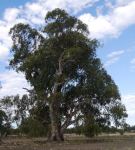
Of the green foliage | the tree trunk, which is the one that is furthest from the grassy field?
the tree trunk

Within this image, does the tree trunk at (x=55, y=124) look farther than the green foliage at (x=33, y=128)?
Yes

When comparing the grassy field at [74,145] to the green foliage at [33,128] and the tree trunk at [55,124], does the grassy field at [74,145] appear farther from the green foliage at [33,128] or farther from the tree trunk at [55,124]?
the tree trunk at [55,124]

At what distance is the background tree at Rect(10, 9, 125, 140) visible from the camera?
177 feet

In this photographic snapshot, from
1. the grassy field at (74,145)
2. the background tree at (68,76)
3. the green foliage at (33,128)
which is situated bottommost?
the grassy field at (74,145)

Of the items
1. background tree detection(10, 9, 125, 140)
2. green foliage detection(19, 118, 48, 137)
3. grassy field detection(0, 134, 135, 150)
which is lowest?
grassy field detection(0, 134, 135, 150)

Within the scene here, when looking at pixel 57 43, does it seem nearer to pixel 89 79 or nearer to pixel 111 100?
pixel 89 79

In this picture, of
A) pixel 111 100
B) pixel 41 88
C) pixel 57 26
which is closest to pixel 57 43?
pixel 57 26

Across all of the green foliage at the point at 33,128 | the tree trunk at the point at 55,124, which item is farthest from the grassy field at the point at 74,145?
the tree trunk at the point at 55,124

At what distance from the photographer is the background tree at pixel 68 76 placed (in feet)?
177

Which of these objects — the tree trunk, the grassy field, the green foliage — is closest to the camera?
the grassy field

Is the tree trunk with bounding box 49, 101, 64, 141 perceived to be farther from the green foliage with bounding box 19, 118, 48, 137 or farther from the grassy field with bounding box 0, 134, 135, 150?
the grassy field with bounding box 0, 134, 135, 150

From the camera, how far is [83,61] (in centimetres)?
5497

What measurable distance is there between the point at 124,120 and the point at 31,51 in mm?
14422

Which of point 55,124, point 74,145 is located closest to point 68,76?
point 55,124
